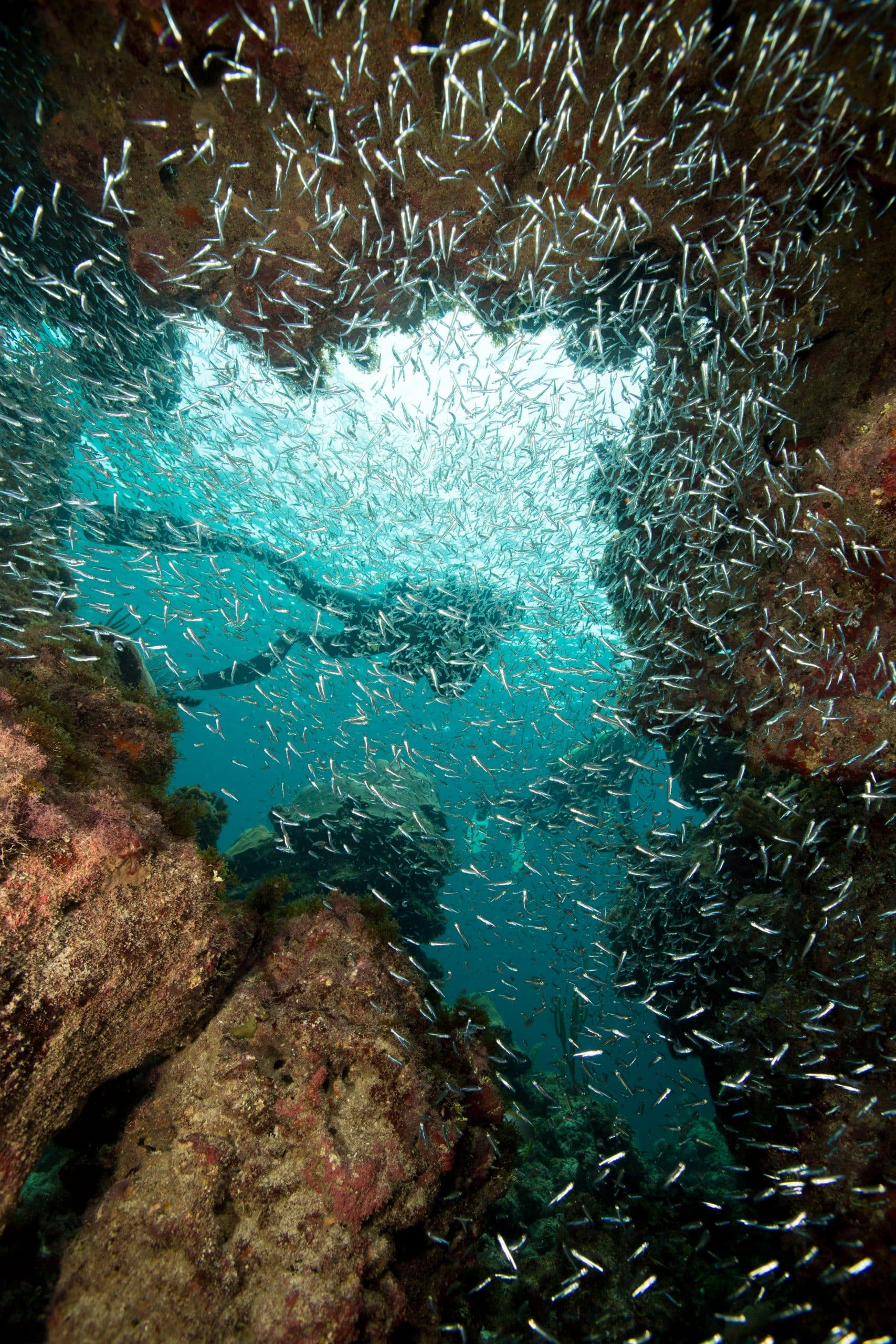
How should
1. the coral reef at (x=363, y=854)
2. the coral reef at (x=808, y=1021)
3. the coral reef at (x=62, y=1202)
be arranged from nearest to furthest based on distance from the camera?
the coral reef at (x=62, y=1202), the coral reef at (x=808, y=1021), the coral reef at (x=363, y=854)

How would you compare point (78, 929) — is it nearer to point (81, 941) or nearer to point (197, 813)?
point (81, 941)

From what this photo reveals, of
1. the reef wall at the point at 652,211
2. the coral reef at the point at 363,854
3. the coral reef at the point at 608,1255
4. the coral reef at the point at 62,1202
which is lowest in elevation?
the coral reef at the point at 363,854

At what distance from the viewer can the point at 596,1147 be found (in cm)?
1006

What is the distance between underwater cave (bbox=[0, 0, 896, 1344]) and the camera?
3.27m

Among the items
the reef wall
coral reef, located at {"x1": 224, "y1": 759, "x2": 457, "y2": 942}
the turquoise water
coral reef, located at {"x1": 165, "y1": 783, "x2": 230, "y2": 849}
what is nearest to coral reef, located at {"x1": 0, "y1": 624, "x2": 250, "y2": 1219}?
coral reef, located at {"x1": 165, "y1": 783, "x2": 230, "y2": 849}

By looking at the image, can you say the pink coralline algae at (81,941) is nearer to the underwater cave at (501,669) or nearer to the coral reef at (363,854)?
the underwater cave at (501,669)

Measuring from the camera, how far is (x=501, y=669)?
865 cm

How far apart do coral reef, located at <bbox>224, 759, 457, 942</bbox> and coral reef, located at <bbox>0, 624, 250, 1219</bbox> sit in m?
8.70

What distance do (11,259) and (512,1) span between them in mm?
9397

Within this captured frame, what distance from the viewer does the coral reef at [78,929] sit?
2842mm

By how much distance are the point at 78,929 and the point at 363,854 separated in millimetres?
10728

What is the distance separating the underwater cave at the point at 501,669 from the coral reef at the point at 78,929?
0.03 meters

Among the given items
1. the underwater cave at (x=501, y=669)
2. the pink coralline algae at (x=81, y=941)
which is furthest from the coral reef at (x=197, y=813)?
the pink coralline algae at (x=81, y=941)

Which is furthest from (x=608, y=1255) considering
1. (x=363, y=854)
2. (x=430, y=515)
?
(x=430, y=515)
